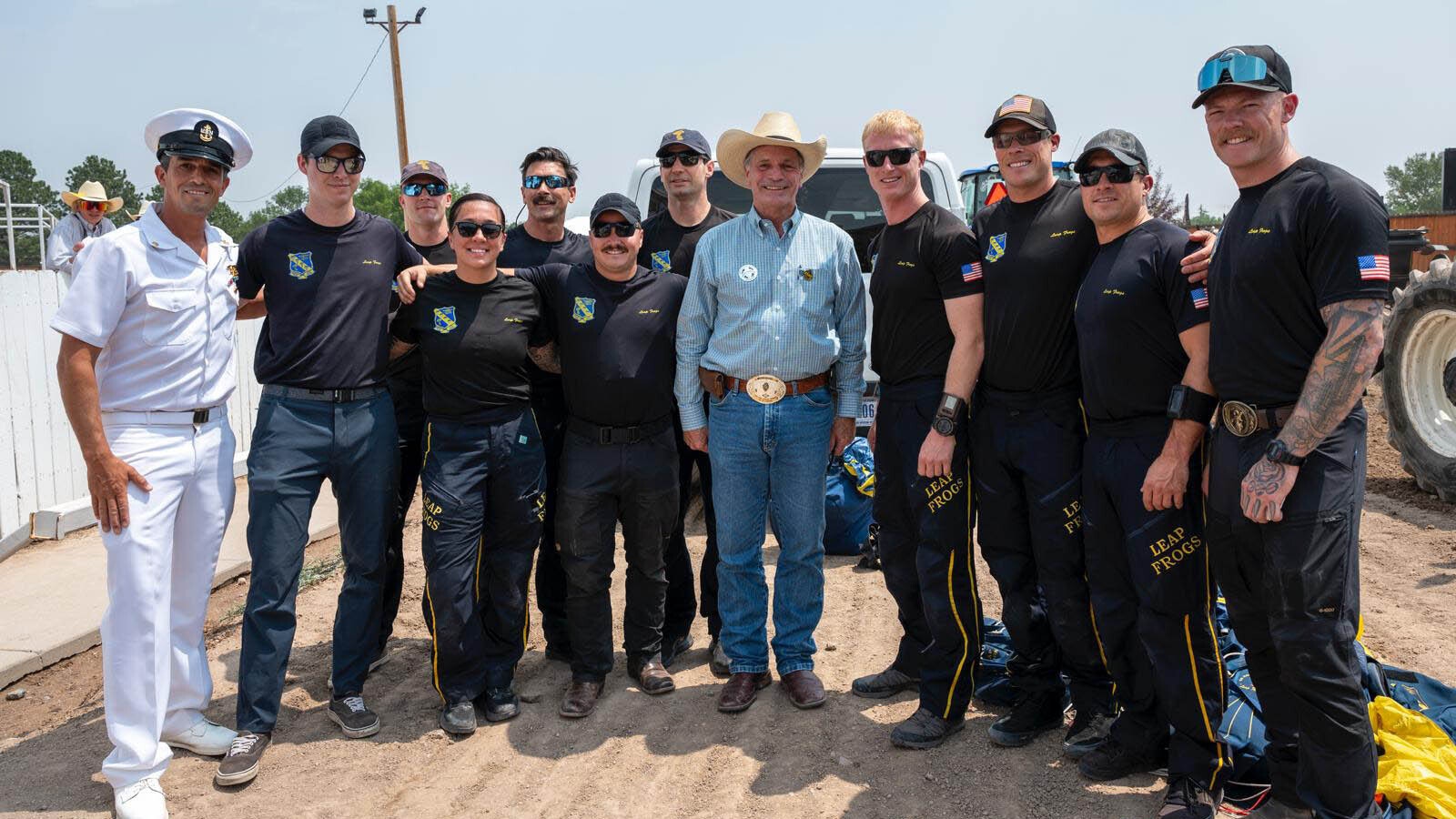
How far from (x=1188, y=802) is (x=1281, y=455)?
1.21 m

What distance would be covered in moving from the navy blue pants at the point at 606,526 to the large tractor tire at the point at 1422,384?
5.52 m

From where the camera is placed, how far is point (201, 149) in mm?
3922

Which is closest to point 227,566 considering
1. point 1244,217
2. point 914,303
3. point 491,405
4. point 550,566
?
point 550,566

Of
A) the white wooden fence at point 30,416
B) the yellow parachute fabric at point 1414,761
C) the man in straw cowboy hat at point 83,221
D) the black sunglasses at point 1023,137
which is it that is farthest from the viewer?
the man in straw cowboy hat at point 83,221

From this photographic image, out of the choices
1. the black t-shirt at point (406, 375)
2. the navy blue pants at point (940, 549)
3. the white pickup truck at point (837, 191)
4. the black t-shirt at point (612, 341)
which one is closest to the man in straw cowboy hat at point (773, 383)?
the black t-shirt at point (612, 341)

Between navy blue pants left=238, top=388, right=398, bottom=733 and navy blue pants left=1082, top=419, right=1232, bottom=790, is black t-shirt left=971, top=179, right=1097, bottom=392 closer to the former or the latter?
navy blue pants left=1082, top=419, right=1232, bottom=790

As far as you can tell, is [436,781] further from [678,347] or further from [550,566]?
[678,347]

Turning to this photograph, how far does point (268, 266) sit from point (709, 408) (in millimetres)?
1846

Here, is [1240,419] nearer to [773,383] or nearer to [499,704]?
[773,383]

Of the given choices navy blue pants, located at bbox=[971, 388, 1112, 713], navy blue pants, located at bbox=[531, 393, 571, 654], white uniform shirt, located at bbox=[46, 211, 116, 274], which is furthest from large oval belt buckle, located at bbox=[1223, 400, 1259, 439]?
white uniform shirt, located at bbox=[46, 211, 116, 274]

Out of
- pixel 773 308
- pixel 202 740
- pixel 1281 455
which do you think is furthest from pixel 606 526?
pixel 1281 455

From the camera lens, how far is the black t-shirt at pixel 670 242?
500cm

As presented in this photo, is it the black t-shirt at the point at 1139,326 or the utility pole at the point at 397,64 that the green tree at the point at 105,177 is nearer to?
the utility pole at the point at 397,64

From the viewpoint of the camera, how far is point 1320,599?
3.01 meters
